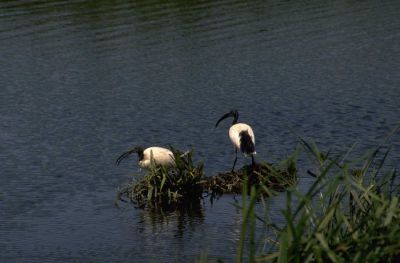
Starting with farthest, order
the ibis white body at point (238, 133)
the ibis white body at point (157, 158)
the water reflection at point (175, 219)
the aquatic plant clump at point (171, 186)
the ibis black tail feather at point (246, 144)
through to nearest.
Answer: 1. the ibis white body at point (238, 133)
2. the ibis black tail feather at point (246, 144)
3. the ibis white body at point (157, 158)
4. the aquatic plant clump at point (171, 186)
5. the water reflection at point (175, 219)

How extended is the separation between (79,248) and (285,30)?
1993cm

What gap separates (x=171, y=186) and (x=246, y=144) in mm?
1630

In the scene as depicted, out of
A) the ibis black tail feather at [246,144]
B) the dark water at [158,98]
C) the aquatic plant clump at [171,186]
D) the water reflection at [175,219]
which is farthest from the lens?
the ibis black tail feather at [246,144]

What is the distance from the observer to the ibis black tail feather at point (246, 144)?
17812mm

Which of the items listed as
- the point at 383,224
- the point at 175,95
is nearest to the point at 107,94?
the point at 175,95

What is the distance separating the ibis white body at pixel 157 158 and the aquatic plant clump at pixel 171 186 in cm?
10

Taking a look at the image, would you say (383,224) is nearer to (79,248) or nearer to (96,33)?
(79,248)

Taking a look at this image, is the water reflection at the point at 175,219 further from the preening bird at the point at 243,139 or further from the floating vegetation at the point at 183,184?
the preening bird at the point at 243,139

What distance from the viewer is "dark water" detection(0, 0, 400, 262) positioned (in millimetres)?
15776

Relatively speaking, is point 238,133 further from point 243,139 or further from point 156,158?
point 156,158

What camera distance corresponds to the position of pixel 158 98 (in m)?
25.9

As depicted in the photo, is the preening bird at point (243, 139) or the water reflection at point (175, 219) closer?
the water reflection at point (175, 219)

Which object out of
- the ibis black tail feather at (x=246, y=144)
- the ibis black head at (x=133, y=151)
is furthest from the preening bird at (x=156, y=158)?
the ibis black tail feather at (x=246, y=144)

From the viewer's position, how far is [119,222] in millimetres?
16141
